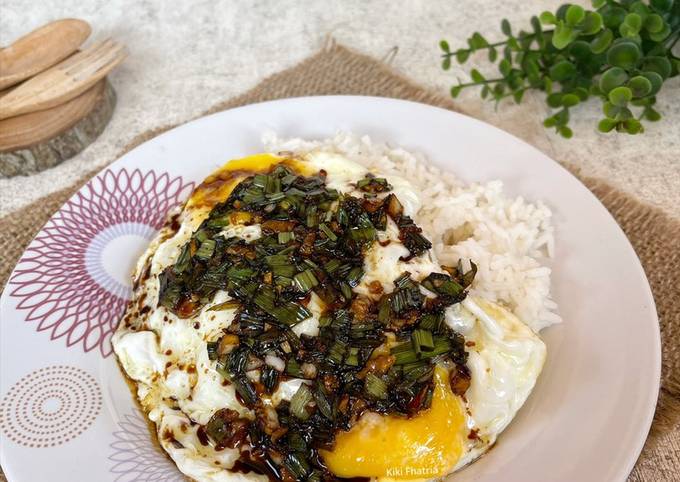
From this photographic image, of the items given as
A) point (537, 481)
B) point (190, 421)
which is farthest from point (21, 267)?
point (537, 481)

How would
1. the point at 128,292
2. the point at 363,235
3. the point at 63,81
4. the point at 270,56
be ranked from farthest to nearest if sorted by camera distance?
1. the point at 270,56
2. the point at 63,81
3. the point at 128,292
4. the point at 363,235

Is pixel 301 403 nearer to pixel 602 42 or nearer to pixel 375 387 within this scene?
pixel 375 387

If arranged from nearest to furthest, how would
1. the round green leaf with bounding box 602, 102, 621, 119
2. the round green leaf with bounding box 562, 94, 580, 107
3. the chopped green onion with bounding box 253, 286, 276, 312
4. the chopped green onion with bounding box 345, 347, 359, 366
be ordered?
the chopped green onion with bounding box 345, 347, 359, 366 → the chopped green onion with bounding box 253, 286, 276, 312 → the round green leaf with bounding box 602, 102, 621, 119 → the round green leaf with bounding box 562, 94, 580, 107

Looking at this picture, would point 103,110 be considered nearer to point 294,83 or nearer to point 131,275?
point 294,83

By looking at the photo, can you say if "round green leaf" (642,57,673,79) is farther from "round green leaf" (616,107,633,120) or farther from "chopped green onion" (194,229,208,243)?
"chopped green onion" (194,229,208,243)

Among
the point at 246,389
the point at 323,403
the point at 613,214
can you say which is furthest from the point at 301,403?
the point at 613,214

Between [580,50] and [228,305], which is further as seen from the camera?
[580,50]

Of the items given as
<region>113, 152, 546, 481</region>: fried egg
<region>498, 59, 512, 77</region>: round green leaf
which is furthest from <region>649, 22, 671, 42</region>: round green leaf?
<region>113, 152, 546, 481</region>: fried egg
